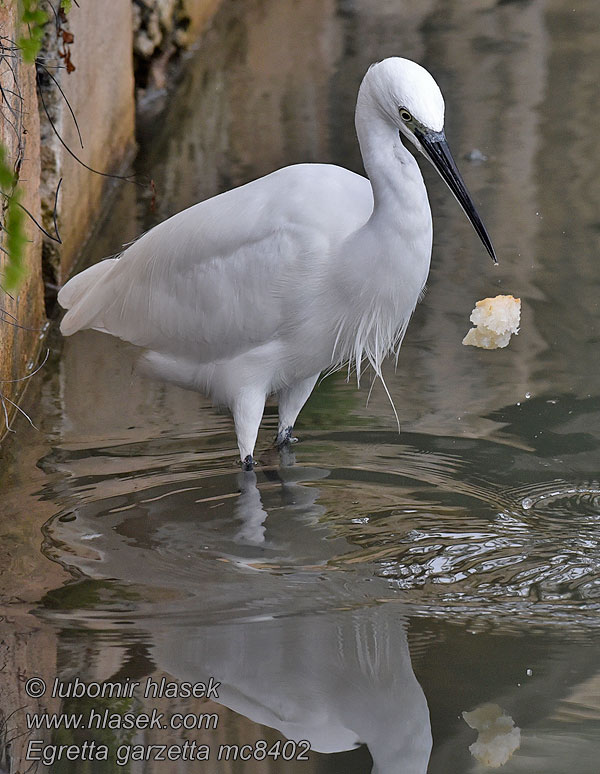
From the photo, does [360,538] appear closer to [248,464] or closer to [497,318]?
[248,464]

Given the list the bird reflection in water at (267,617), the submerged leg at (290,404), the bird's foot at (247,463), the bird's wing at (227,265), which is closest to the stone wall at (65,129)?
the bird's wing at (227,265)

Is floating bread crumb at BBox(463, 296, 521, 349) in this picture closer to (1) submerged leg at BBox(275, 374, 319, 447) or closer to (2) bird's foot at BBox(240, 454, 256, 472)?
(1) submerged leg at BBox(275, 374, 319, 447)

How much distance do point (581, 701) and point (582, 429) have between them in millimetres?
1428

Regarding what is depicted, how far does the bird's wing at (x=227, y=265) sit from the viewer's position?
321cm

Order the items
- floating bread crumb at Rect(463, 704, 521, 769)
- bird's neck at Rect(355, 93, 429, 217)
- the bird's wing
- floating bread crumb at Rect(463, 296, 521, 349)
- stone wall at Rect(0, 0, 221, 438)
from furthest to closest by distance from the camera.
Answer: stone wall at Rect(0, 0, 221, 438) → floating bread crumb at Rect(463, 296, 521, 349) → the bird's wing → bird's neck at Rect(355, 93, 429, 217) → floating bread crumb at Rect(463, 704, 521, 769)

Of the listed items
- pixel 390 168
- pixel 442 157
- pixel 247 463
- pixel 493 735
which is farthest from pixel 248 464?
pixel 493 735

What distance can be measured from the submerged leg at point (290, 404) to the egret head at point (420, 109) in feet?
2.92

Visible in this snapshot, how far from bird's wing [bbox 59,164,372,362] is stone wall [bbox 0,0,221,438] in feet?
1.00

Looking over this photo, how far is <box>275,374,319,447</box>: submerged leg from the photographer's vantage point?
3605mm

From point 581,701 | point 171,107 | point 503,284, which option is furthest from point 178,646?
point 171,107

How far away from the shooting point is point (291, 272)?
3221 mm

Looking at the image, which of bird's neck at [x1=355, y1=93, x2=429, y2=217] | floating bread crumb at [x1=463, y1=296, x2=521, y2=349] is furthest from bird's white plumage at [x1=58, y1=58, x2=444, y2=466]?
floating bread crumb at [x1=463, y1=296, x2=521, y2=349]

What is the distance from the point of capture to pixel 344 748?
7.34ft

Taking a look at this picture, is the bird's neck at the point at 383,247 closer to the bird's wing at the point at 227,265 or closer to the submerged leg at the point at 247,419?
the bird's wing at the point at 227,265
